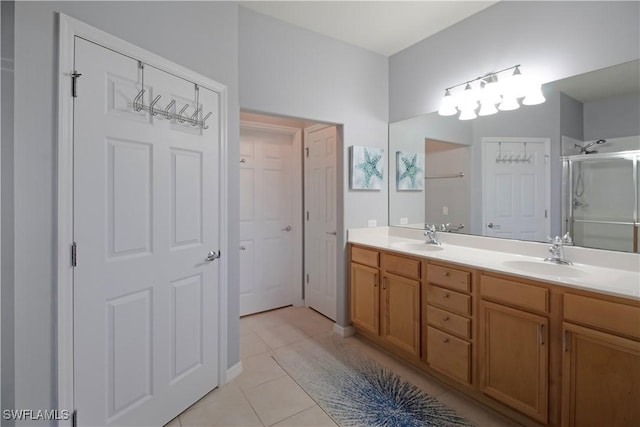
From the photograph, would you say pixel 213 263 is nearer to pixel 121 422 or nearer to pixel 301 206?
pixel 121 422

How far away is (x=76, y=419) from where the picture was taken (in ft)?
4.37

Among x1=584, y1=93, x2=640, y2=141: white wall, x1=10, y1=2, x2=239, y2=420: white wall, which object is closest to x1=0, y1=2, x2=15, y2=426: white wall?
x1=10, y1=2, x2=239, y2=420: white wall

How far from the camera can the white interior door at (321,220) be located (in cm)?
314

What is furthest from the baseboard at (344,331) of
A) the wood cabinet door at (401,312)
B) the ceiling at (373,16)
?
the ceiling at (373,16)

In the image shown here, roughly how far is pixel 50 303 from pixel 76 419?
55cm

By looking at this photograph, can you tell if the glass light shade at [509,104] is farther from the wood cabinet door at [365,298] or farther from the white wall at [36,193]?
the white wall at [36,193]

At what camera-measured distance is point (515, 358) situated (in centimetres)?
162

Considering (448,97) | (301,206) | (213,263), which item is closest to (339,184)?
(301,206)

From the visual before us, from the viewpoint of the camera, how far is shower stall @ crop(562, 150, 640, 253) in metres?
1.68

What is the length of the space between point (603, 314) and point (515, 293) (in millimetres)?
354

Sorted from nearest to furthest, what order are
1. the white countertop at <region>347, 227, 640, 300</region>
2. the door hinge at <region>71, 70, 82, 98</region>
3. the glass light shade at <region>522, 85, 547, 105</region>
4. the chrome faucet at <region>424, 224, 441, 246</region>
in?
1. the door hinge at <region>71, 70, 82, 98</region>
2. the white countertop at <region>347, 227, 640, 300</region>
3. the glass light shade at <region>522, 85, 547, 105</region>
4. the chrome faucet at <region>424, 224, 441, 246</region>

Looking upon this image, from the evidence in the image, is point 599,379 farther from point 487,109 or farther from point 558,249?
point 487,109

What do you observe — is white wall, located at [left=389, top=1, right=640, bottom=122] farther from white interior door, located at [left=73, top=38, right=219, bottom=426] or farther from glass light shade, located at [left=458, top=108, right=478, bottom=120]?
white interior door, located at [left=73, top=38, right=219, bottom=426]

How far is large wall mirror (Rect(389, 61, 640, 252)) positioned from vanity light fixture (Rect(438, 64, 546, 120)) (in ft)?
0.22
